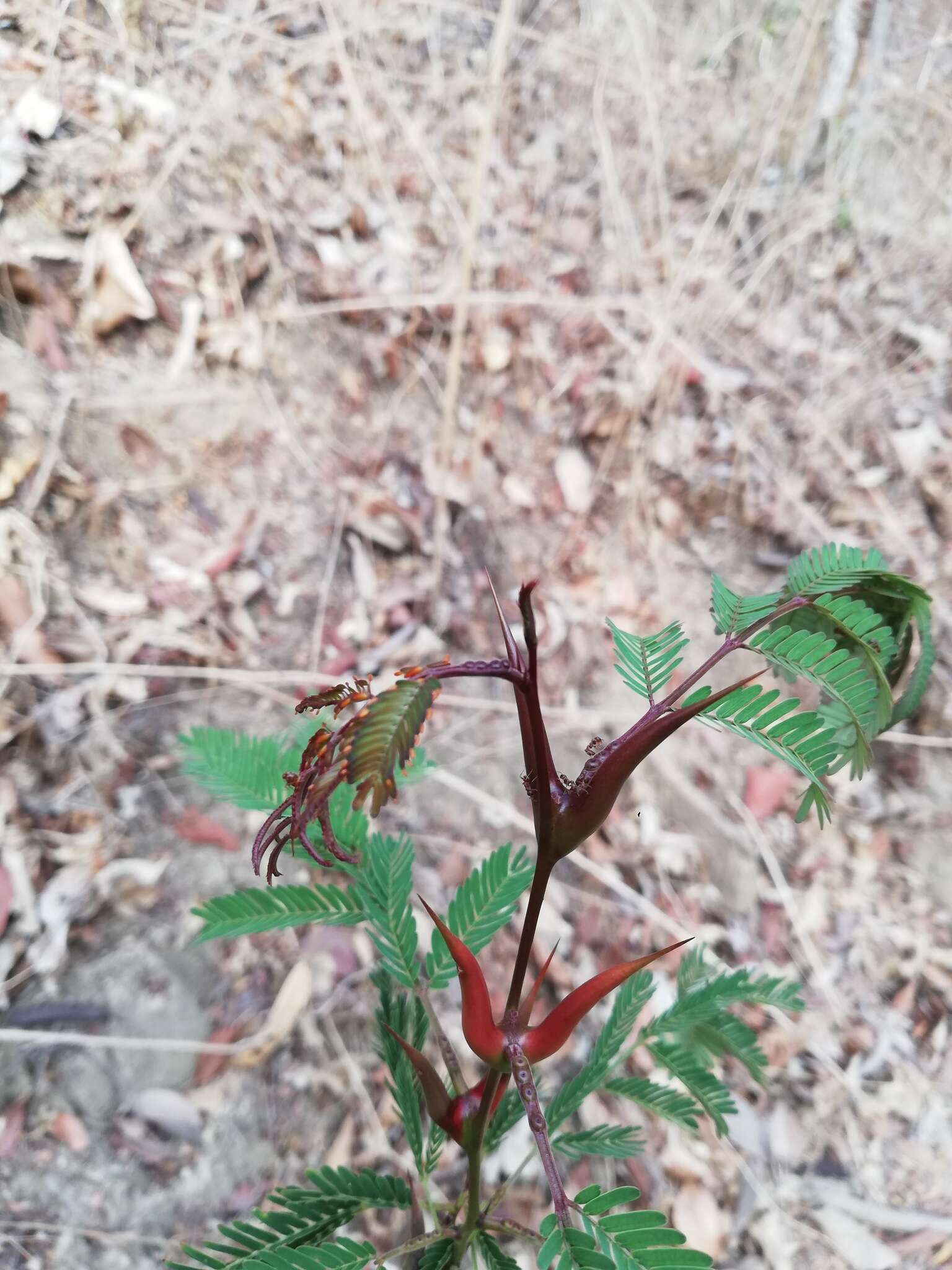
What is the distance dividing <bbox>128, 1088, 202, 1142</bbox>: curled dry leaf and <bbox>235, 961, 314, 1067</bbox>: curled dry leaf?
92mm

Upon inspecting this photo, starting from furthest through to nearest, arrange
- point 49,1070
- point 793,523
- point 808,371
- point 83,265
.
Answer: point 808,371 → point 793,523 → point 83,265 → point 49,1070

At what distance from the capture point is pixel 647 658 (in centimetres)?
56

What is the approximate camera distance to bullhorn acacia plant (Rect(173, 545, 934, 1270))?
0.42 m

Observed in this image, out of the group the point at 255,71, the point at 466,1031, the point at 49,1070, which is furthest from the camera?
the point at 255,71

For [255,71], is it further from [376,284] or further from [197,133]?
[376,284]

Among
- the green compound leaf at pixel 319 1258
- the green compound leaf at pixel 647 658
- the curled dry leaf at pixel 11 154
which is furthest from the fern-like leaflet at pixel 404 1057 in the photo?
the curled dry leaf at pixel 11 154

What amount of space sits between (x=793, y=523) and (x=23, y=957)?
83.9 inches

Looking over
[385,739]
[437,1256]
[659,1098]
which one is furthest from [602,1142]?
[385,739]

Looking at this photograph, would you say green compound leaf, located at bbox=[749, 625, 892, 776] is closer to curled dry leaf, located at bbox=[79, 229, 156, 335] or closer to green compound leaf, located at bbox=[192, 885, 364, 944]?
green compound leaf, located at bbox=[192, 885, 364, 944]

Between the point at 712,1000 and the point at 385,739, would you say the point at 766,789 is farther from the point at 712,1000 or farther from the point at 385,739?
the point at 385,739

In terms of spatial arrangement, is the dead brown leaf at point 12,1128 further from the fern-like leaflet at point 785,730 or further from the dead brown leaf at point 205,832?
the fern-like leaflet at point 785,730

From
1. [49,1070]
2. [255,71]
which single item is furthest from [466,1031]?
[255,71]

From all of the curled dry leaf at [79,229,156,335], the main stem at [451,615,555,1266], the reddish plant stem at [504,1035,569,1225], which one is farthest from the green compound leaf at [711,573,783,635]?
the curled dry leaf at [79,229,156,335]

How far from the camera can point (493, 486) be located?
2125mm
